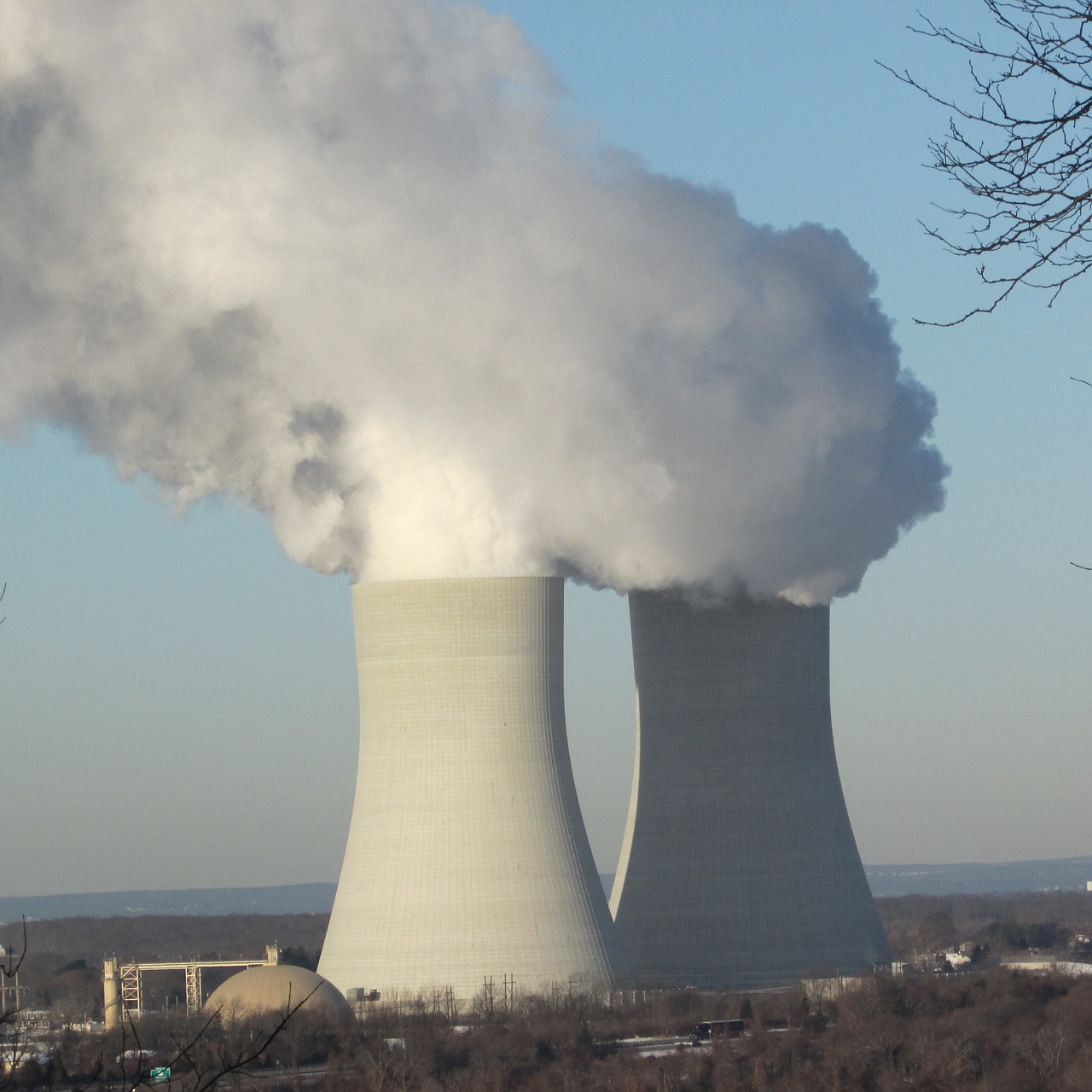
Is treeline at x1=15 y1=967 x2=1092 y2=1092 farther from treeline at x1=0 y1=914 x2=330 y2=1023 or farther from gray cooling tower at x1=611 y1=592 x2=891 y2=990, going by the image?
treeline at x1=0 y1=914 x2=330 y2=1023

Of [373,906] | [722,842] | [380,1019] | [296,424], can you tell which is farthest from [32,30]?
[722,842]

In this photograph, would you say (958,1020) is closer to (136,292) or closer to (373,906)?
(373,906)

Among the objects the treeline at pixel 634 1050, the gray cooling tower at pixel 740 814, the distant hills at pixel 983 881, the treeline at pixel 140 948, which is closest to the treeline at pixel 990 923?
the gray cooling tower at pixel 740 814

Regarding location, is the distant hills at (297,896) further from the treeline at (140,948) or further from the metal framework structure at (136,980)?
the metal framework structure at (136,980)

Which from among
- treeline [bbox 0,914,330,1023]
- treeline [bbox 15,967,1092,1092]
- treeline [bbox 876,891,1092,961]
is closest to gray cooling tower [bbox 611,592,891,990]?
treeline [bbox 15,967,1092,1092]

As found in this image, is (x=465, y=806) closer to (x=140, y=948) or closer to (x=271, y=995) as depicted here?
(x=271, y=995)

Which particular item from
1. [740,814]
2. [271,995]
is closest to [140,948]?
[271,995]
